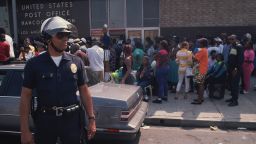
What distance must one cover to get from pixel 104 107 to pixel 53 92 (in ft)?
6.42

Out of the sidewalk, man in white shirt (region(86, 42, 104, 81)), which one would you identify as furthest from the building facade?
man in white shirt (region(86, 42, 104, 81))

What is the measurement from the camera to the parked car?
17.0 ft

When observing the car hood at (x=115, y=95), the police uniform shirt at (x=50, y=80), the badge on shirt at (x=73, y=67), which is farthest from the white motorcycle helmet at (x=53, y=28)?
the car hood at (x=115, y=95)

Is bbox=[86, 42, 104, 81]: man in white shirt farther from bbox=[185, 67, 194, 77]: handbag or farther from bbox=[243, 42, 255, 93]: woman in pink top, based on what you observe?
bbox=[243, 42, 255, 93]: woman in pink top

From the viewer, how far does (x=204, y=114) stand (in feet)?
25.8

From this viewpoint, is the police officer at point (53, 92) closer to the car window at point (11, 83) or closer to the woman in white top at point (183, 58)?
the car window at point (11, 83)

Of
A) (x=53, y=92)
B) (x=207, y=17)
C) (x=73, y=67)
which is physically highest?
(x=207, y=17)

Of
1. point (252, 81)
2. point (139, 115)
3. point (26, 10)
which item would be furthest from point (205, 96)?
point (26, 10)

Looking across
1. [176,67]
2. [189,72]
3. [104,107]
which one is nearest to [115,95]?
[104,107]

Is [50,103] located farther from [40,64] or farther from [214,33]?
[214,33]

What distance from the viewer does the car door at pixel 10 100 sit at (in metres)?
5.45

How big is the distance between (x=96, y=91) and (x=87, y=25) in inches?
451

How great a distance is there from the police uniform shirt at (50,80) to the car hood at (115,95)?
185 cm

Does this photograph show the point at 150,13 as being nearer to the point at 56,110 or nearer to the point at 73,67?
the point at 73,67
